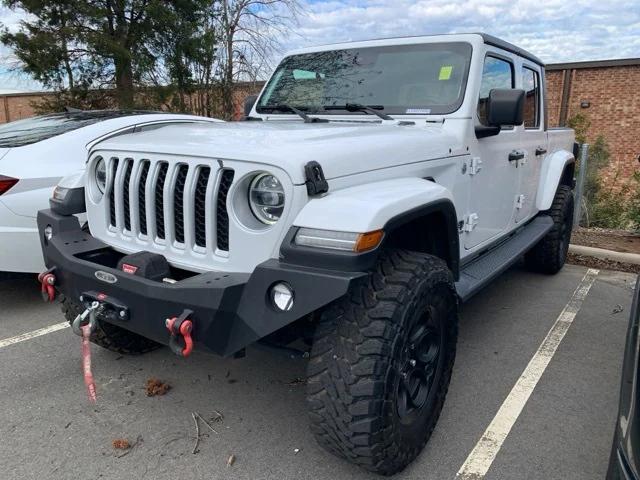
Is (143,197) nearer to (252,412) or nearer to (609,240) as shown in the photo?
(252,412)

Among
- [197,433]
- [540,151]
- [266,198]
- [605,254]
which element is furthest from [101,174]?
[605,254]

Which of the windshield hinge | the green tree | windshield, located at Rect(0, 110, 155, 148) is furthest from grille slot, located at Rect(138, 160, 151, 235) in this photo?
the green tree

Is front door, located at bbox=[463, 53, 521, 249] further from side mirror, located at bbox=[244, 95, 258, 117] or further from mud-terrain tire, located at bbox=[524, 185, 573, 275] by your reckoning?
side mirror, located at bbox=[244, 95, 258, 117]

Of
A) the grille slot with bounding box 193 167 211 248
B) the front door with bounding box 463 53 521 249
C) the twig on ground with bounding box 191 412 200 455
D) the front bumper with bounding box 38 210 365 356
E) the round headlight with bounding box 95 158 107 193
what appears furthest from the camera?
the front door with bounding box 463 53 521 249

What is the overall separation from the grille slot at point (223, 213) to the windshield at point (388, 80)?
142cm

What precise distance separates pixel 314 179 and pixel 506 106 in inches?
63.8

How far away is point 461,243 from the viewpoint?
10.8 ft

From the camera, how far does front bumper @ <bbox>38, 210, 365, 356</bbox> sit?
1.92 m

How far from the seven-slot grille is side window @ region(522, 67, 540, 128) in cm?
323

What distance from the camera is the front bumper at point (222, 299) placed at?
192cm

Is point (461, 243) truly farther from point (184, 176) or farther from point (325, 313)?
point (184, 176)

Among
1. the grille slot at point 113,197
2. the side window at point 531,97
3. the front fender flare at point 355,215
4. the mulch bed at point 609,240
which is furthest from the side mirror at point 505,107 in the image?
the mulch bed at point 609,240

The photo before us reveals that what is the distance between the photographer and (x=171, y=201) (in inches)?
93.4

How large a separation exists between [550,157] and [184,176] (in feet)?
13.2
